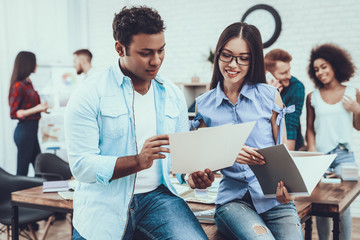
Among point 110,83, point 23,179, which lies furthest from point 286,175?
point 23,179

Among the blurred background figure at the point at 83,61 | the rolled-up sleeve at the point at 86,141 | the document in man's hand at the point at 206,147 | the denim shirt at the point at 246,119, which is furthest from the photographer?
the blurred background figure at the point at 83,61

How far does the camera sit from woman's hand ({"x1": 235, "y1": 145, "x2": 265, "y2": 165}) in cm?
156

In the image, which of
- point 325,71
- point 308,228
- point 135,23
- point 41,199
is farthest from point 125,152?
point 325,71

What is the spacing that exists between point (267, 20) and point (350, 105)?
7.44ft

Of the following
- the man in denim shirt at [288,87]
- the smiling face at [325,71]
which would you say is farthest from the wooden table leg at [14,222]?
the smiling face at [325,71]

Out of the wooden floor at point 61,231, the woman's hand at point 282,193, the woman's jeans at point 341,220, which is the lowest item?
the wooden floor at point 61,231

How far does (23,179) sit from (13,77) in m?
1.45

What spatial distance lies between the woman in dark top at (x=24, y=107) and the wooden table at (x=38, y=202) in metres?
1.95

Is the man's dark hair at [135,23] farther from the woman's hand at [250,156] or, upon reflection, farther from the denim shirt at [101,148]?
the woman's hand at [250,156]

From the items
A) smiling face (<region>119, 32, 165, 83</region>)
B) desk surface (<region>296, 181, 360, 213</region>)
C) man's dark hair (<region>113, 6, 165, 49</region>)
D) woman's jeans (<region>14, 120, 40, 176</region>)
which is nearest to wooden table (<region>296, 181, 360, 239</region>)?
desk surface (<region>296, 181, 360, 213</region>)

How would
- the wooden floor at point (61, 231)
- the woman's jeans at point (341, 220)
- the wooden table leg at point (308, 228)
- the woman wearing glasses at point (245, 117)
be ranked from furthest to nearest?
the wooden floor at point (61, 231) → the woman's jeans at point (341, 220) → the wooden table leg at point (308, 228) → the woman wearing glasses at point (245, 117)

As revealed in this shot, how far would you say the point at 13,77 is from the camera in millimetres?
4145

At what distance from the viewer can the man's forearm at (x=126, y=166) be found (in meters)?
1.36

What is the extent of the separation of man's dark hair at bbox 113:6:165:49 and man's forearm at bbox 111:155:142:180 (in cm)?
45
